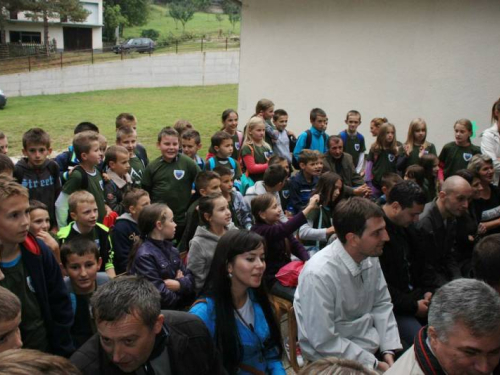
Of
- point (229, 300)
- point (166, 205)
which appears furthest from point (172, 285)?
point (229, 300)

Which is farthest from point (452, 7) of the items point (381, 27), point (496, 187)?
point (496, 187)

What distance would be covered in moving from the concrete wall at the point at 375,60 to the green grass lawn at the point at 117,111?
351cm

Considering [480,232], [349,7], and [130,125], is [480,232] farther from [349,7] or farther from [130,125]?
[349,7]

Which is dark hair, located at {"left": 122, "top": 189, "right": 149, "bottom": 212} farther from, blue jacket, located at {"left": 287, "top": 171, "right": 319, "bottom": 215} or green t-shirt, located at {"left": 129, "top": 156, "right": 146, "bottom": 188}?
blue jacket, located at {"left": 287, "top": 171, "right": 319, "bottom": 215}

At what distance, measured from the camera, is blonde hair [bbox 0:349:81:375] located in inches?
63.1

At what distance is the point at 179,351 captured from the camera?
246cm

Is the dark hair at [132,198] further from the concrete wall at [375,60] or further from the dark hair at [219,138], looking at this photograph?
the concrete wall at [375,60]

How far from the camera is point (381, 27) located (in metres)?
10.8

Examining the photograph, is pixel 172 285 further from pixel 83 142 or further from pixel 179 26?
pixel 179 26

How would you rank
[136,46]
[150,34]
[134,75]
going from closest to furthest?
[134,75], [136,46], [150,34]

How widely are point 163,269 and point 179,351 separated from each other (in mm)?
1536

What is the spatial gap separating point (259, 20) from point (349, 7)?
251cm

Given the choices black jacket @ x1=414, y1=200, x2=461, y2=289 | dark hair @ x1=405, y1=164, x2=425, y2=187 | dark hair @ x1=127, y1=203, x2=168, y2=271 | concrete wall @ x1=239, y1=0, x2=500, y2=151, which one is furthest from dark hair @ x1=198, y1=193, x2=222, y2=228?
concrete wall @ x1=239, y1=0, x2=500, y2=151

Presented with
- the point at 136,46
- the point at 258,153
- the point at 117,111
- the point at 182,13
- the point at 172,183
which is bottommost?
the point at 117,111
